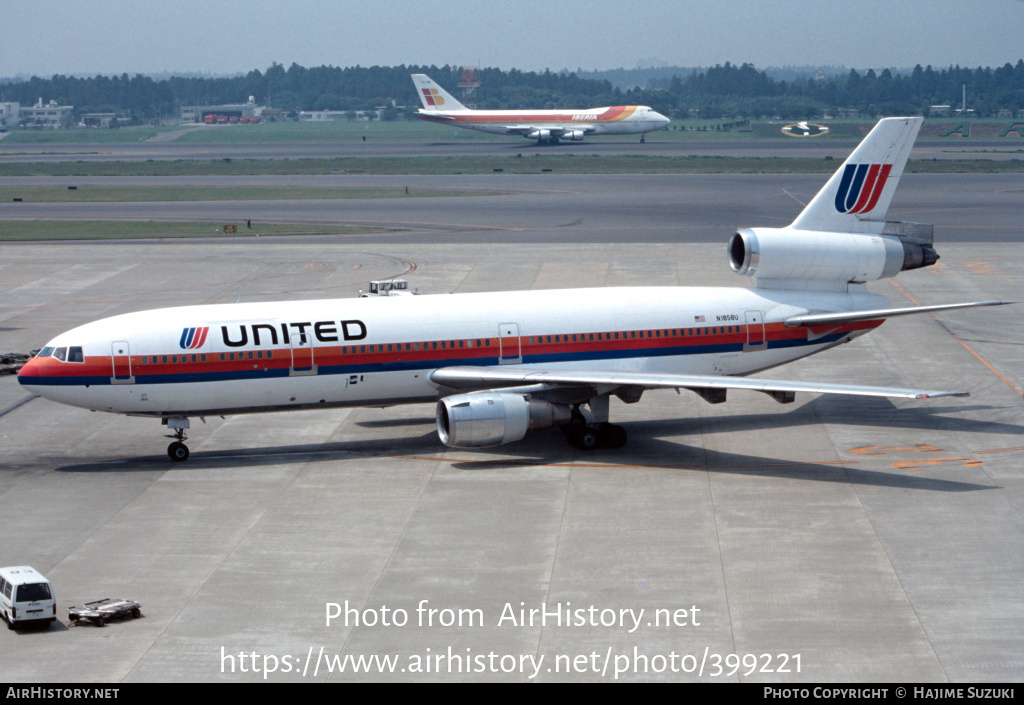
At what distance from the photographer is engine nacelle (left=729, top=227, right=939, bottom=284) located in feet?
127

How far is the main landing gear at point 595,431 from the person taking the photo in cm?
3538

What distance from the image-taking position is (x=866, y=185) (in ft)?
131

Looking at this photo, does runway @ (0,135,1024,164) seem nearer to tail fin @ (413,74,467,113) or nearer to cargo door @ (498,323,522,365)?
tail fin @ (413,74,467,113)

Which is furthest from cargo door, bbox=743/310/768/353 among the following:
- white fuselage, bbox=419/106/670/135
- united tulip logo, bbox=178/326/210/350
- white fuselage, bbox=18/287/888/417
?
white fuselage, bbox=419/106/670/135

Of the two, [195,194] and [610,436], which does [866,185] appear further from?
[195,194]

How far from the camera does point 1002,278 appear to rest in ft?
212

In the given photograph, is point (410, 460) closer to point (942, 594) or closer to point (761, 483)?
point (761, 483)

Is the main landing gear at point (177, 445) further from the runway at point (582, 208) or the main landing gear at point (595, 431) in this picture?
the runway at point (582, 208)

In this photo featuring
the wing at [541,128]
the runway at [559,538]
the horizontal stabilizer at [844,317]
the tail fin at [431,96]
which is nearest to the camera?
the runway at [559,538]

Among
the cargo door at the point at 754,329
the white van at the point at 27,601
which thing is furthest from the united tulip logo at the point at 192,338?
the cargo door at the point at 754,329

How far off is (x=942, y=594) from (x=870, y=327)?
Answer: 1651 cm

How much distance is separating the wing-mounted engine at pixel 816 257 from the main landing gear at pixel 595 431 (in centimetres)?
755

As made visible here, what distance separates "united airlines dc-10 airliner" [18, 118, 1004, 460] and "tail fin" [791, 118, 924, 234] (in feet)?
0.16

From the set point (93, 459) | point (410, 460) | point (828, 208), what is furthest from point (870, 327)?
point (93, 459)
